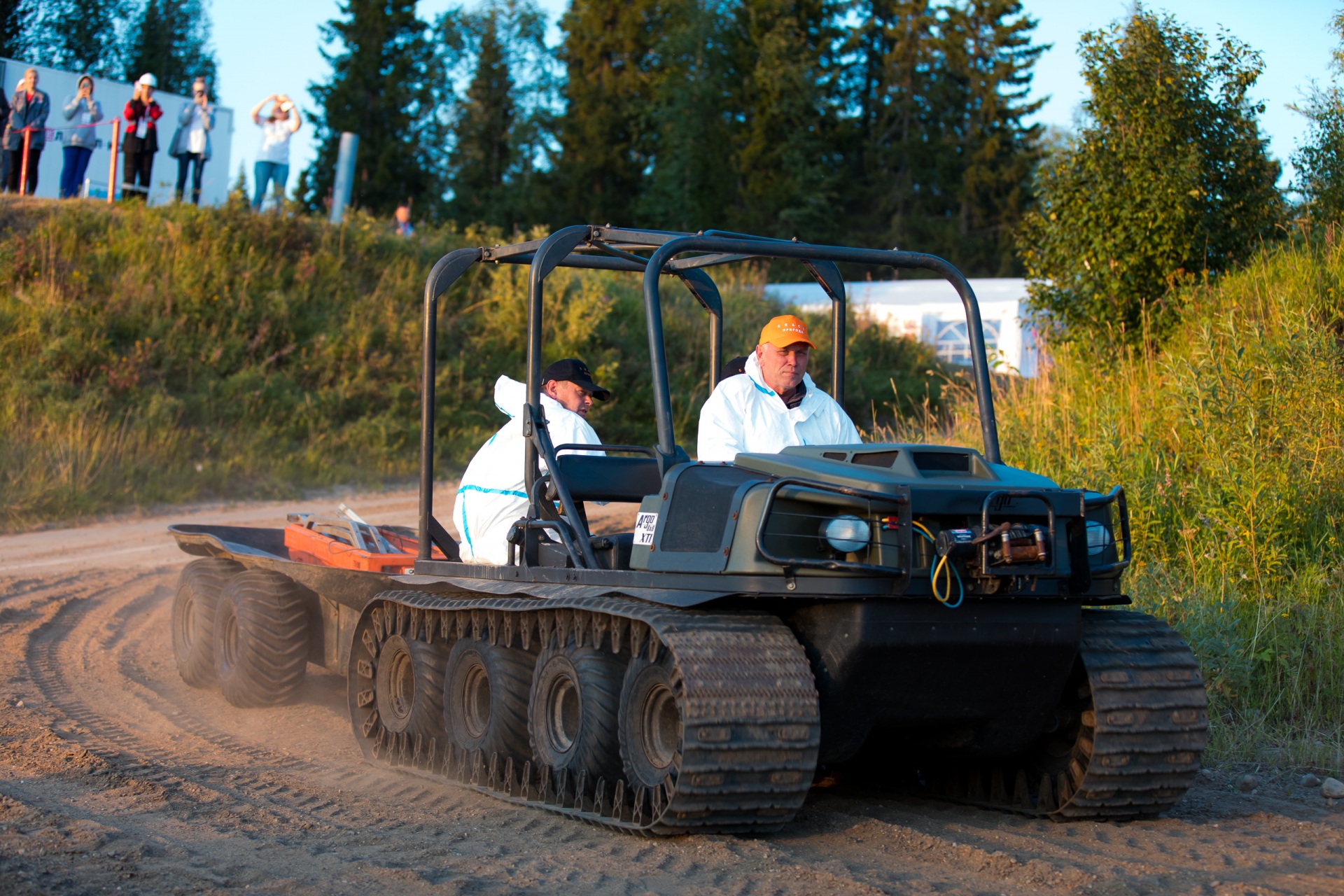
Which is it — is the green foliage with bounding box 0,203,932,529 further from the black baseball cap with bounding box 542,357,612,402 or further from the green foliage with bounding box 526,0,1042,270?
the green foliage with bounding box 526,0,1042,270

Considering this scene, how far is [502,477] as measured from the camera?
6594mm

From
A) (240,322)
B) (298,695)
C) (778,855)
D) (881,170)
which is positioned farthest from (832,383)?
(881,170)

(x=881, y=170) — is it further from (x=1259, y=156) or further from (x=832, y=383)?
(x=832, y=383)

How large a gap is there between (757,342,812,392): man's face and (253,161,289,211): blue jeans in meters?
16.1

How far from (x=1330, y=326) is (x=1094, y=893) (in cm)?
742

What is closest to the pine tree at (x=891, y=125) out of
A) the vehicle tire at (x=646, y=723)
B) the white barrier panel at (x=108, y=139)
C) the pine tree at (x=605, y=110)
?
the pine tree at (x=605, y=110)

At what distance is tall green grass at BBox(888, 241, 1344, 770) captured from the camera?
23.4ft

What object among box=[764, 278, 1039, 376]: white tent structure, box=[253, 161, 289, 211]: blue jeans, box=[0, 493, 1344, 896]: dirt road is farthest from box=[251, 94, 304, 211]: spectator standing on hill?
box=[0, 493, 1344, 896]: dirt road

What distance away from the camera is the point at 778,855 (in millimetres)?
4312

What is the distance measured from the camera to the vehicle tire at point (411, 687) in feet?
19.6

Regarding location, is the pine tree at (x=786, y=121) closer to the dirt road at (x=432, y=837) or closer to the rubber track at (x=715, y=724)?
the dirt road at (x=432, y=837)

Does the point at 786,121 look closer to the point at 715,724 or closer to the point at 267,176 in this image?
the point at 267,176

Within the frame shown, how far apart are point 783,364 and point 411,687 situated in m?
2.34

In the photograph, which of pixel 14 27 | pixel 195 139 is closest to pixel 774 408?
pixel 195 139
